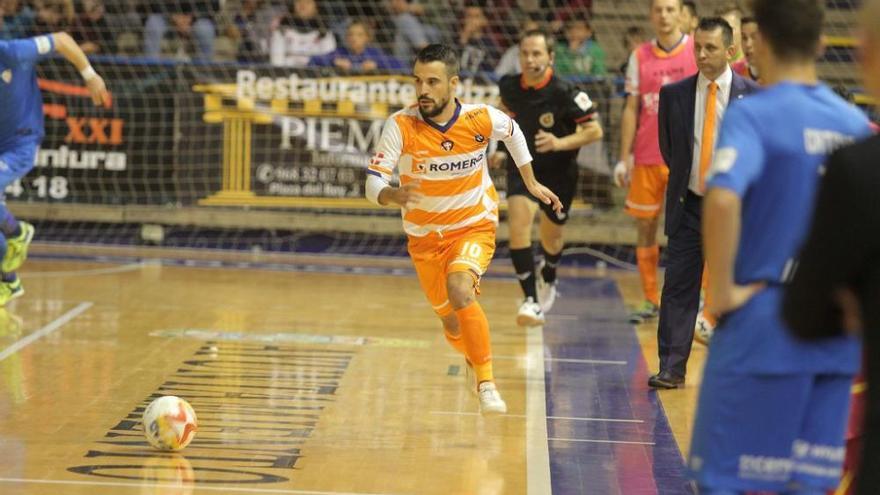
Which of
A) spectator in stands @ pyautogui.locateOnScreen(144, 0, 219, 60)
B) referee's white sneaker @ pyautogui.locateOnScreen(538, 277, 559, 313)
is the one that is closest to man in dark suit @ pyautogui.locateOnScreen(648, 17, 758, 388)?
referee's white sneaker @ pyautogui.locateOnScreen(538, 277, 559, 313)

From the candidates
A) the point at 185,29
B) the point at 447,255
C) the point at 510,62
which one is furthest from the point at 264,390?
the point at 185,29

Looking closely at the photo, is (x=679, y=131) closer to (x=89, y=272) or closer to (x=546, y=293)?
(x=546, y=293)

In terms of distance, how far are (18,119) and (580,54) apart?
6.83 m

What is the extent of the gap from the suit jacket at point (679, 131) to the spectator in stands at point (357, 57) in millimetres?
6970

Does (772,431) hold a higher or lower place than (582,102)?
higher

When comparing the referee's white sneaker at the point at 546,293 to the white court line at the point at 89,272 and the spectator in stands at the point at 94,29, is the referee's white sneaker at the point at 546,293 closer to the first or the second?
the white court line at the point at 89,272

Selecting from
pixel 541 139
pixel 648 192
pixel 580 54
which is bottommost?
pixel 648 192

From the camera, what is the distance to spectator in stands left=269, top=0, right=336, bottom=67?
15828mm

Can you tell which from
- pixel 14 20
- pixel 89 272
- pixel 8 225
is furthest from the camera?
pixel 14 20

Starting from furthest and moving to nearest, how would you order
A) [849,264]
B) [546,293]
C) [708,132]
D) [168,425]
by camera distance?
[546,293] → [708,132] → [168,425] → [849,264]

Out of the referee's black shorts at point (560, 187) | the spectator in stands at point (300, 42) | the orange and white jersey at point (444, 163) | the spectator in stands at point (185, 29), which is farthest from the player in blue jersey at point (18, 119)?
the spectator in stands at point (185, 29)

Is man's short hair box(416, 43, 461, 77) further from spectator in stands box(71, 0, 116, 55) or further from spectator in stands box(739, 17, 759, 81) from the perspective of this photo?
spectator in stands box(71, 0, 116, 55)

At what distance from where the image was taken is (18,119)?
10641mm

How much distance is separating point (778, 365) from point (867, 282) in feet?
2.26
